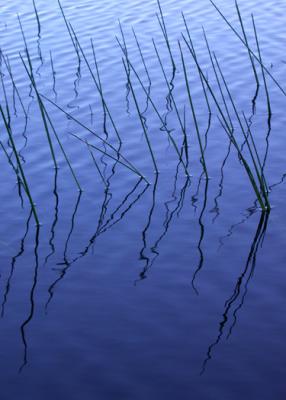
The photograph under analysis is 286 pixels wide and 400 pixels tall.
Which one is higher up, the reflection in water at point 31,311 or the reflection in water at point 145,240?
the reflection in water at point 31,311

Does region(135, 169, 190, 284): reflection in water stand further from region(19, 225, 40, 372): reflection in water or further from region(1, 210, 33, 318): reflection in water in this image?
region(1, 210, 33, 318): reflection in water

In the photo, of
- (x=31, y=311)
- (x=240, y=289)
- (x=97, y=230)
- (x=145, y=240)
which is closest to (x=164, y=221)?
(x=145, y=240)

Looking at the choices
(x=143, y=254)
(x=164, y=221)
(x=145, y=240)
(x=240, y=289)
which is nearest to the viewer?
(x=240, y=289)

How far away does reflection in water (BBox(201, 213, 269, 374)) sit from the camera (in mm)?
3746

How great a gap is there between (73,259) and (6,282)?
394mm

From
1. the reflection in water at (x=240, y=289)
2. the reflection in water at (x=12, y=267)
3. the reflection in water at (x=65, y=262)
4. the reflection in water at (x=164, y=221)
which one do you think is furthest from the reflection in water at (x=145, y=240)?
the reflection in water at (x=12, y=267)

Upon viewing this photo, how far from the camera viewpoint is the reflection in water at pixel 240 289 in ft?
12.3

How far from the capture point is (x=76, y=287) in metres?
4.29

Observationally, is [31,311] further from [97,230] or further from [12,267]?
[97,230]

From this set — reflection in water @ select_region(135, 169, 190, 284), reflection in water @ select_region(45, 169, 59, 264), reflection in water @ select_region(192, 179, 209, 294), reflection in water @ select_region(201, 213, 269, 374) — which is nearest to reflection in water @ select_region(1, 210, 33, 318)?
reflection in water @ select_region(45, 169, 59, 264)

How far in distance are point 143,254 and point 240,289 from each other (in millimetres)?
659

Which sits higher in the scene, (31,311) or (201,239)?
(31,311)

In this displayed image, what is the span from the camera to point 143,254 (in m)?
4.55

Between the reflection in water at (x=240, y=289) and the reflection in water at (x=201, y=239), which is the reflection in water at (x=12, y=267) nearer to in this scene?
the reflection in water at (x=201, y=239)
